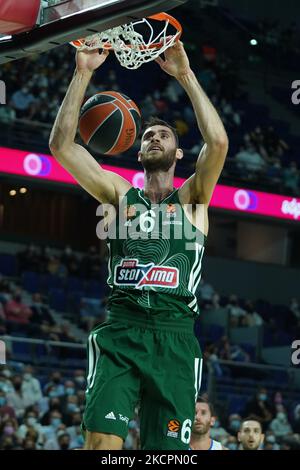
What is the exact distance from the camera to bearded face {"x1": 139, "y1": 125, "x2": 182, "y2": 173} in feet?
16.7

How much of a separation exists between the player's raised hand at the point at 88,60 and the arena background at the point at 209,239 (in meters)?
6.71

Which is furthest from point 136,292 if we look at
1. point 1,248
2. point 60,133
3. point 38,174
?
point 1,248

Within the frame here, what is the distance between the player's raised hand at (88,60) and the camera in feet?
16.8

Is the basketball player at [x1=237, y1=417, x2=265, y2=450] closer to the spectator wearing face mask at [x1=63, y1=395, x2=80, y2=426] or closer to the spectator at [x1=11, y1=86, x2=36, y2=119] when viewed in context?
the spectator wearing face mask at [x1=63, y1=395, x2=80, y2=426]

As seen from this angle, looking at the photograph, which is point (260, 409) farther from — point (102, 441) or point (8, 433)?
point (102, 441)

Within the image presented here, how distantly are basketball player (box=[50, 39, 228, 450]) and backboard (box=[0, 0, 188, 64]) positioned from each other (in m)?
0.18

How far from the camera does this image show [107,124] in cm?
543

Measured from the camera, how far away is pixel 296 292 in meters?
21.7

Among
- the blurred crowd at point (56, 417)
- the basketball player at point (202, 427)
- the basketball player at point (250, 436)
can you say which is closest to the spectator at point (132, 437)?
the blurred crowd at point (56, 417)

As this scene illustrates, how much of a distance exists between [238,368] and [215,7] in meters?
11.1

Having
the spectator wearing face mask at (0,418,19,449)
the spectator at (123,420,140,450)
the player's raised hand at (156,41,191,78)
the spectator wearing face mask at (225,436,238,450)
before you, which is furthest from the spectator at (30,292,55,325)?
the player's raised hand at (156,41,191,78)

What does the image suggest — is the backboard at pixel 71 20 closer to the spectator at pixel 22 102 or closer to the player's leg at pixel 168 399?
the player's leg at pixel 168 399
